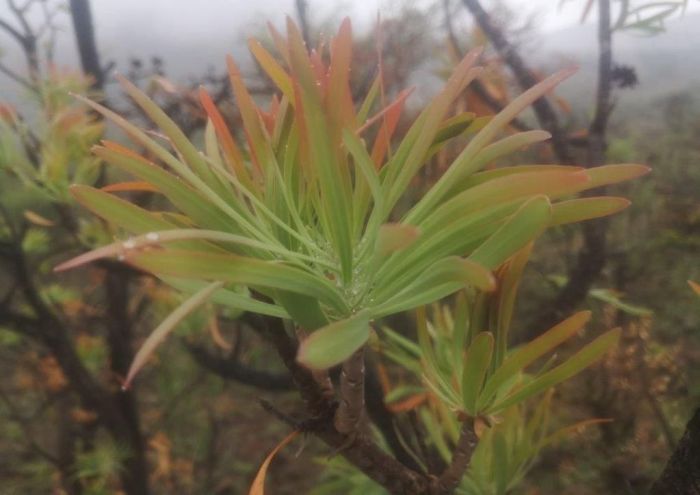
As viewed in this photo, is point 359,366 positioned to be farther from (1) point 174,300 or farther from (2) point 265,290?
(1) point 174,300

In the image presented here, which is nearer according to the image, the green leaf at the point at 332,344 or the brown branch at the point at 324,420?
the green leaf at the point at 332,344

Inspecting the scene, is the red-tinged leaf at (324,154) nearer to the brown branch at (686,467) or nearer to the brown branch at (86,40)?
the brown branch at (686,467)

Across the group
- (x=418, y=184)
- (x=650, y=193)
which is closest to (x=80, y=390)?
(x=418, y=184)

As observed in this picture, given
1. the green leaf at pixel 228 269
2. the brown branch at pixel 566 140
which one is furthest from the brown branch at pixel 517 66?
the green leaf at pixel 228 269

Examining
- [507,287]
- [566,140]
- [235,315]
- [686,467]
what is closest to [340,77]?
[507,287]

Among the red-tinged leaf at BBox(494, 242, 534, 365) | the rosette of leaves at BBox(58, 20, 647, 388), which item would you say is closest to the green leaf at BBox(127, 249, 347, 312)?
the rosette of leaves at BBox(58, 20, 647, 388)

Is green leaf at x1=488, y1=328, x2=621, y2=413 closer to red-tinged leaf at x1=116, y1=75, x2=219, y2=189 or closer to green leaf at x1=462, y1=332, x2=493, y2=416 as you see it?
green leaf at x1=462, y1=332, x2=493, y2=416

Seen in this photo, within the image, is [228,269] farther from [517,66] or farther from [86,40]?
[86,40]
